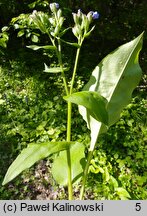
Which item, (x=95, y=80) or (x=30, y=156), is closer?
(x=30, y=156)

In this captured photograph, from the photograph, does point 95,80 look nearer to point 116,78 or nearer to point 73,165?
point 116,78

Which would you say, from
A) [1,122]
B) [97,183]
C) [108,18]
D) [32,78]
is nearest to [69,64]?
[32,78]

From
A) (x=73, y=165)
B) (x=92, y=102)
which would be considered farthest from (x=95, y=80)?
(x=73, y=165)

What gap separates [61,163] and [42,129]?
1322 millimetres

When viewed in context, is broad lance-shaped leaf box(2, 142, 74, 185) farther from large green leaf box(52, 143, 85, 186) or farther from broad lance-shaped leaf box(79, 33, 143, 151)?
broad lance-shaped leaf box(79, 33, 143, 151)

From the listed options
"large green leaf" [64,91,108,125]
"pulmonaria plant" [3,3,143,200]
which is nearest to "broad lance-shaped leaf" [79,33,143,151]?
"pulmonaria plant" [3,3,143,200]

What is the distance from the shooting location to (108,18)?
4.89 metres

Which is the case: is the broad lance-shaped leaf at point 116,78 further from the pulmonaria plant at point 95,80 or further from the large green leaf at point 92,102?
the large green leaf at point 92,102

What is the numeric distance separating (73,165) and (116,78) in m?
0.43

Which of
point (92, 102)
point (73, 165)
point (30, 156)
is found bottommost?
point (73, 165)

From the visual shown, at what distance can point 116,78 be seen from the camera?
1531 millimetres

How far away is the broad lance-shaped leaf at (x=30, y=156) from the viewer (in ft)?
4.16

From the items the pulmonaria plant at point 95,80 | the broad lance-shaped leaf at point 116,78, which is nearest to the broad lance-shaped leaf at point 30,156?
the pulmonaria plant at point 95,80

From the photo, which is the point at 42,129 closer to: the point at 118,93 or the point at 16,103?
the point at 16,103
